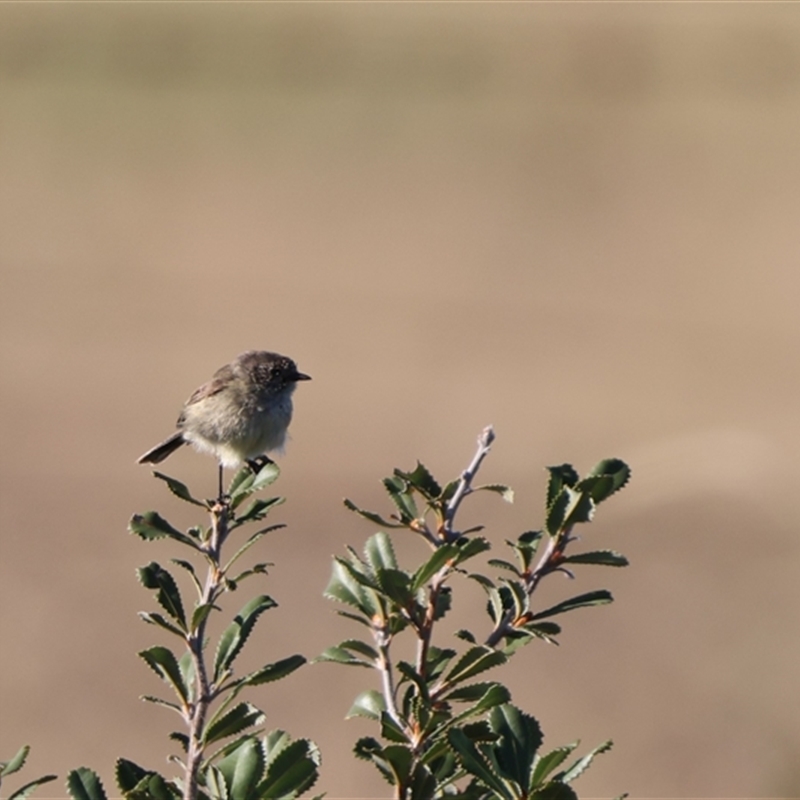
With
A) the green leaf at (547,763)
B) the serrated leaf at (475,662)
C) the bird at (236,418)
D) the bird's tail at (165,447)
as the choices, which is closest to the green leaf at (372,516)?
the serrated leaf at (475,662)

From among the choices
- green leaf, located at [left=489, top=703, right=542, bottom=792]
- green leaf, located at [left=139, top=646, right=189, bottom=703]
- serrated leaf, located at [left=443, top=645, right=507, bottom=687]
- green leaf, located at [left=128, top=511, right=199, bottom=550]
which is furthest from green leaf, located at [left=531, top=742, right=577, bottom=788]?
green leaf, located at [left=128, top=511, right=199, bottom=550]

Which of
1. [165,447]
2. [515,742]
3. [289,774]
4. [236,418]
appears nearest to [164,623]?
[289,774]

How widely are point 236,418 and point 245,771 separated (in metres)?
3.40

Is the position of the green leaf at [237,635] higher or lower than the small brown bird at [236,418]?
lower

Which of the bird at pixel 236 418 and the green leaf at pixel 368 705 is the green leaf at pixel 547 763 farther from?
the bird at pixel 236 418

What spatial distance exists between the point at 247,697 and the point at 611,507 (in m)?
5.90

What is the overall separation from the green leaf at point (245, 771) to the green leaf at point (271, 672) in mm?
104

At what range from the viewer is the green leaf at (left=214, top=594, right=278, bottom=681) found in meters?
2.12

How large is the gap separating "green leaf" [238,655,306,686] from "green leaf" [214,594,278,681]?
0.13 ft

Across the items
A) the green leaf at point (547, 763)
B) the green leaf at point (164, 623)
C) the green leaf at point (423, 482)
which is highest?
the green leaf at point (423, 482)

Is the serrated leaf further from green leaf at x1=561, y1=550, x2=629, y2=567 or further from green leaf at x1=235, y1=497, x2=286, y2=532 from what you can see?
green leaf at x1=235, y1=497, x2=286, y2=532

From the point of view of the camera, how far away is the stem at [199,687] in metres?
1.93

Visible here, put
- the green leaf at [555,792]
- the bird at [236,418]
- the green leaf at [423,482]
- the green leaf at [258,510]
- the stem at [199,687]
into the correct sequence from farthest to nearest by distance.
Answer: the bird at [236,418], the green leaf at [258,510], the green leaf at [423,482], the stem at [199,687], the green leaf at [555,792]

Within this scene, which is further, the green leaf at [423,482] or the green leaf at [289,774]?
the green leaf at [423,482]
